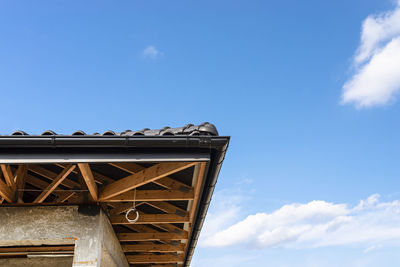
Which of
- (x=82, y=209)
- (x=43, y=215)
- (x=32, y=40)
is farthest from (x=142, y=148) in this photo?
(x=32, y=40)

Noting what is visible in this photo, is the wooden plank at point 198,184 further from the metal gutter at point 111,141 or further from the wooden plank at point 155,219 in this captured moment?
the wooden plank at point 155,219

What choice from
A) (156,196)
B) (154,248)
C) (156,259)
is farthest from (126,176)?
(156,259)

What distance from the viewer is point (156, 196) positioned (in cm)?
552

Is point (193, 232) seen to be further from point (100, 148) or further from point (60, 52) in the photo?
point (60, 52)

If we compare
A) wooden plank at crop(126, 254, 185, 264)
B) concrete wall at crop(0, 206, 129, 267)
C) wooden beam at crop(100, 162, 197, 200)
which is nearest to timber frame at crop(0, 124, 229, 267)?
wooden beam at crop(100, 162, 197, 200)

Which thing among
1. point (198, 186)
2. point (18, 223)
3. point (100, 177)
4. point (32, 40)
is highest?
point (32, 40)

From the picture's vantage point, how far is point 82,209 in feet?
16.7

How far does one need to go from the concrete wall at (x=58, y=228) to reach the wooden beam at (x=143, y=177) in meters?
0.31

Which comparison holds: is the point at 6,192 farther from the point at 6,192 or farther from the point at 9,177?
the point at 9,177

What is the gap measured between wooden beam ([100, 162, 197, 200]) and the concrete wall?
31 centimetres

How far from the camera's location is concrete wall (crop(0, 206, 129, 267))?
4820mm

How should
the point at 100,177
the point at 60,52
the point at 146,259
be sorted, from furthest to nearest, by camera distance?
the point at 60,52
the point at 146,259
the point at 100,177

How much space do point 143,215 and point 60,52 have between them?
11.4 meters

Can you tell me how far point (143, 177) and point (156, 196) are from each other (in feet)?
2.98
